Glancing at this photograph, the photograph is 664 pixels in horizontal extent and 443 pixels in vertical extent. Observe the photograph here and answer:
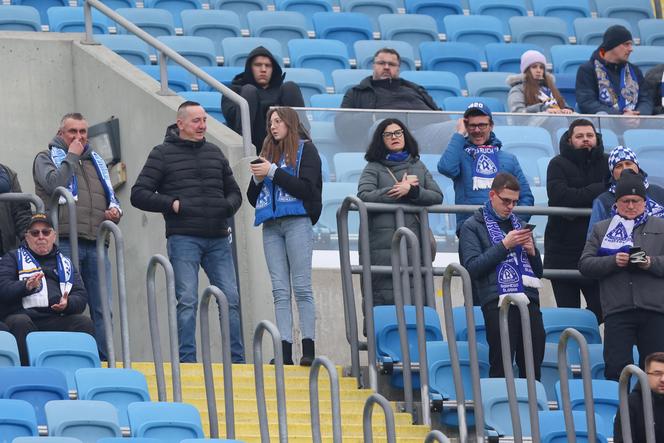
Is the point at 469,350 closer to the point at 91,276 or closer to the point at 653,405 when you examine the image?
the point at 653,405

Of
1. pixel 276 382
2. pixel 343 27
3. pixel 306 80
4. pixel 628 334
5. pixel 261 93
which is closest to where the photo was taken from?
pixel 276 382

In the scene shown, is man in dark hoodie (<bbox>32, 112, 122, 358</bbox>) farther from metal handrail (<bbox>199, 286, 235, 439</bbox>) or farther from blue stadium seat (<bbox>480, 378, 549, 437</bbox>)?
blue stadium seat (<bbox>480, 378, 549, 437</bbox>)

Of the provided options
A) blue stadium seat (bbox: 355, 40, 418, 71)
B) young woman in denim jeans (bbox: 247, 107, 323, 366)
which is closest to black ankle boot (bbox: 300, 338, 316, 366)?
young woman in denim jeans (bbox: 247, 107, 323, 366)

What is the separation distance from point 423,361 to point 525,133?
116 inches

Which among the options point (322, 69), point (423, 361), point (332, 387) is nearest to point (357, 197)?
point (423, 361)

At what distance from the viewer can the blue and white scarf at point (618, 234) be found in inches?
519

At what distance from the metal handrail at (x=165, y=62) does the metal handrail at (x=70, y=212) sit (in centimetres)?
189

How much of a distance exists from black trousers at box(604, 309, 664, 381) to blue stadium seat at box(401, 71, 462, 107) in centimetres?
517

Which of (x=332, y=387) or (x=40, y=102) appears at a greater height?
(x=40, y=102)

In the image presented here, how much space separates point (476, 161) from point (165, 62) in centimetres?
305

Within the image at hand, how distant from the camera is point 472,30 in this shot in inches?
776

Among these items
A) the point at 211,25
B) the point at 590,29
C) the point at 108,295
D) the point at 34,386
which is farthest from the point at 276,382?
the point at 590,29

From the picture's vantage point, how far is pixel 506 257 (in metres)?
13.1

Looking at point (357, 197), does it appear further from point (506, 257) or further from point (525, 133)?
point (525, 133)
